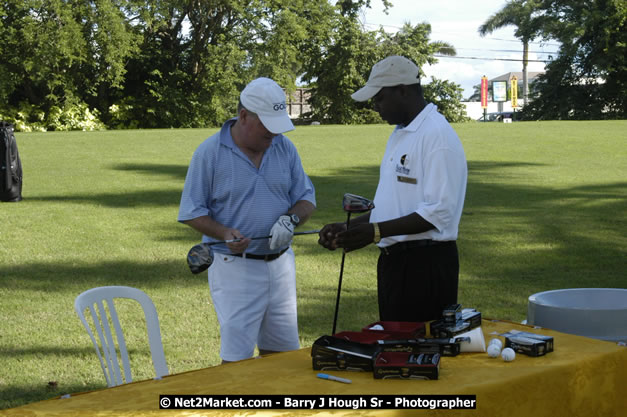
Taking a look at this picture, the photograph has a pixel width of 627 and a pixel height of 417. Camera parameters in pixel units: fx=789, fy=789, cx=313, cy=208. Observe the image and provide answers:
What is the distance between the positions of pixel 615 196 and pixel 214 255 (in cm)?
1269

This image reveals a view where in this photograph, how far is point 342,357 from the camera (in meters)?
2.98

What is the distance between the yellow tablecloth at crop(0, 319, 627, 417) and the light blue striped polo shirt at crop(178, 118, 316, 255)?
0.97 m

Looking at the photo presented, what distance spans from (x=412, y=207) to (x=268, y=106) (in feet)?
2.86

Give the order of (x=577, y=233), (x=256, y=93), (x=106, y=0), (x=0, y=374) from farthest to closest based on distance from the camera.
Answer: (x=106, y=0) < (x=577, y=233) < (x=0, y=374) < (x=256, y=93)

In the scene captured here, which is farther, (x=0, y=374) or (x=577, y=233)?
(x=577, y=233)

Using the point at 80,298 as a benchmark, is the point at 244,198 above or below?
above

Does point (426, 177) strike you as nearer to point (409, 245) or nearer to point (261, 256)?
point (409, 245)

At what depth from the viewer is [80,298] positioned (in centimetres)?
412

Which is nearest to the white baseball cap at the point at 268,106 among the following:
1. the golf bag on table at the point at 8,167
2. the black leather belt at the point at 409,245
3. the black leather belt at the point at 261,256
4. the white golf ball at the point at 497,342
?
the black leather belt at the point at 261,256

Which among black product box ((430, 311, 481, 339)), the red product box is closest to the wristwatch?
the red product box

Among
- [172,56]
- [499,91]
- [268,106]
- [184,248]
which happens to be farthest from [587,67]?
[268,106]

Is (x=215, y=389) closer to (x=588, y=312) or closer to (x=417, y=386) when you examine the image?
(x=417, y=386)

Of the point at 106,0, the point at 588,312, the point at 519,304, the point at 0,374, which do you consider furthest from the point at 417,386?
the point at 106,0

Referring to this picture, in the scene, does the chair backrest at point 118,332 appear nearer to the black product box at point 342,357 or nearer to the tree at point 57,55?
the black product box at point 342,357
